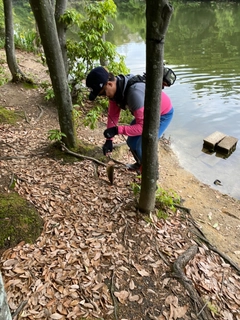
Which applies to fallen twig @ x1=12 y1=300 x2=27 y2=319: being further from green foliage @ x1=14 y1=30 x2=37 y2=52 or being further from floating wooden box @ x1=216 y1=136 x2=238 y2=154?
green foliage @ x1=14 y1=30 x2=37 y2=52

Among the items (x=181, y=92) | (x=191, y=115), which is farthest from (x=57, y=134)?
(x=181, y=92)

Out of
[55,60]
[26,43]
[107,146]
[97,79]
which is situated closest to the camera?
[97,79]

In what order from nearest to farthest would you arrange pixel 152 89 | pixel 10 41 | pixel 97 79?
pixel 152 89 < pixel 97 79 < pixel 10 41

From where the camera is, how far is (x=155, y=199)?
152 inches

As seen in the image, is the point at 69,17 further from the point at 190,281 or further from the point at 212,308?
the point at 212,308

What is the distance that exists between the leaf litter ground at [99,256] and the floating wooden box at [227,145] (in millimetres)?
3693

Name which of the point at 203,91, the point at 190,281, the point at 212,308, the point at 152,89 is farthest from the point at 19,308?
the point at 203,91

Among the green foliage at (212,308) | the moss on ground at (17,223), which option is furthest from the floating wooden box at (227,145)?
the moss on ground at (17,223)

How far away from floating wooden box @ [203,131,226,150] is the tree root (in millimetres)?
5224

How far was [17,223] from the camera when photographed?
3.22 metres

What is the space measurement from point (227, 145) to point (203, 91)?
490 cm

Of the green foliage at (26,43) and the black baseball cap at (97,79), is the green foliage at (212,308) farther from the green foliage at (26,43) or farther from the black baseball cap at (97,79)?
the green foliage at (26,43)

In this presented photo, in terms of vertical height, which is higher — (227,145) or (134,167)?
(134,167)

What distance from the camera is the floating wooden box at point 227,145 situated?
8031mm
